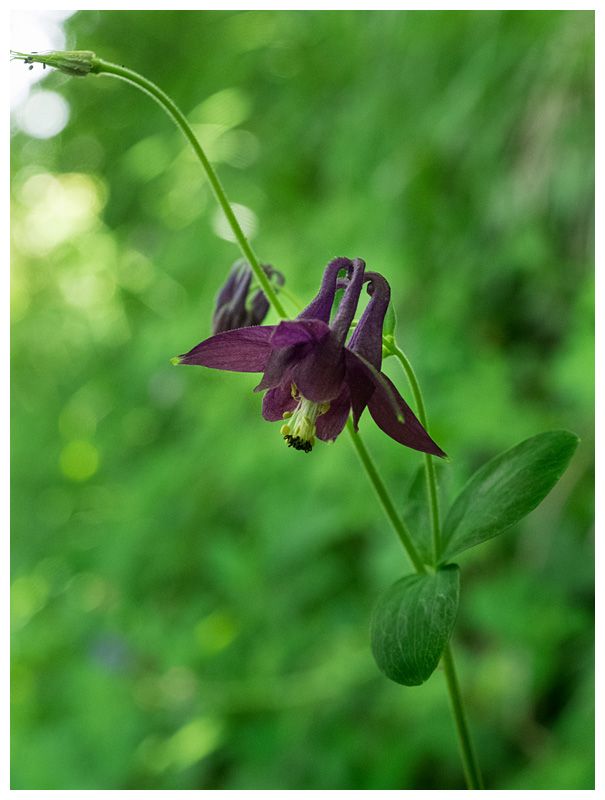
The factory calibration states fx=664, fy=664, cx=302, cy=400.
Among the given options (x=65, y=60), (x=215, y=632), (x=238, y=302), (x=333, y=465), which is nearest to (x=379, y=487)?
(x=238, y=302)

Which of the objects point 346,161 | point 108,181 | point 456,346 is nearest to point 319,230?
point 346,161

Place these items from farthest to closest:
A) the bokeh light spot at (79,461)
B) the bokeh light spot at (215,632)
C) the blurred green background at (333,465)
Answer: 1. the bokeh light spot at (79,461)
2. the bokeh light spot at (215,632)
3. the blurred green background at (333,465)

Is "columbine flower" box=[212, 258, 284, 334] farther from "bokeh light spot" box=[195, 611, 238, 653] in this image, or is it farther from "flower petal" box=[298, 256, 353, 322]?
"bokeh light spot" box=[195, 611, 238, 653]

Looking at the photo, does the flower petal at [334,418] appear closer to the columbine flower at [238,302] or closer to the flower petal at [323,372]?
the flower petal at [323,372]

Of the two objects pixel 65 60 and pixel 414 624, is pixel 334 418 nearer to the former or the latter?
pixel 414 624

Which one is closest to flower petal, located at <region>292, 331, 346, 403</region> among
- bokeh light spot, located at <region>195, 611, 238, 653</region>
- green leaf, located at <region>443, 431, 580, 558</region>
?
green leaf, located at <region>443, 431, 580, 558</region>

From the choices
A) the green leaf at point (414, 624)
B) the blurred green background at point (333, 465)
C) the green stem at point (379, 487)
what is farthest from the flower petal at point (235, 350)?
the blurred green background at point (333, 465)
